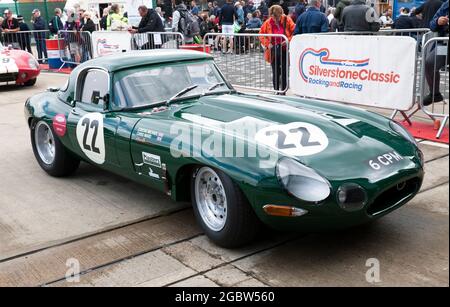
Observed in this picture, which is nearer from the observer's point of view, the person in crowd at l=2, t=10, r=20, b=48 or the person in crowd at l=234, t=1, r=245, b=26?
the person in crowd at l=2, t=10, r=20, b=48

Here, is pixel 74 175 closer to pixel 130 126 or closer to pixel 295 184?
pixel 130 126

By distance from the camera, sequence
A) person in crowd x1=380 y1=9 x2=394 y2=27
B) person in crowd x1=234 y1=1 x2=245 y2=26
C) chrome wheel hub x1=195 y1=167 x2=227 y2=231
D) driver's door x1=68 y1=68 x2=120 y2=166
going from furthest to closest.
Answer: person in crowd x1=380 y1=9 x2=394 y2=27
person in crowd x1=234 y1=1 x2=245 y2=26
driver's door x1=68 y1=68 x2=120 y2=166
chrome wheel hub x1=195 y1=167 x2=227 y2=231

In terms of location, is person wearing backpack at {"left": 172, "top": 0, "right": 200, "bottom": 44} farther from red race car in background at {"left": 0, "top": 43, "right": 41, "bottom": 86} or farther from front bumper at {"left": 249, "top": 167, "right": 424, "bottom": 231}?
front bumper at {"left": 249, "top": 167, "right": 424, "bottom": 231}

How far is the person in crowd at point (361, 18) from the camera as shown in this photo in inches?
Result: 358

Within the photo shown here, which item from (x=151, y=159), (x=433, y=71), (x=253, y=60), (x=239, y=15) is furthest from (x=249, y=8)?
(x=151, y=159)

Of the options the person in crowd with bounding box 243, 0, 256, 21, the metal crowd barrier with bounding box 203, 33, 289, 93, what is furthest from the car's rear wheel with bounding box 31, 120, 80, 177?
the person in crowd with bounding box 243, 0, 256, 21

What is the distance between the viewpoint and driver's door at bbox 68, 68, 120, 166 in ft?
15.3

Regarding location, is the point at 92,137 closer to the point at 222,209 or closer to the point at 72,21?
the point at 222,209

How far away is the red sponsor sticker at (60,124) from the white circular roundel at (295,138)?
2383mm

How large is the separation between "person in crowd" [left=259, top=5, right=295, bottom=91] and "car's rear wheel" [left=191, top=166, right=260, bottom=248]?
550cm

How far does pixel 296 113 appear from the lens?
4195mm

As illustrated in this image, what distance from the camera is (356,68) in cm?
737

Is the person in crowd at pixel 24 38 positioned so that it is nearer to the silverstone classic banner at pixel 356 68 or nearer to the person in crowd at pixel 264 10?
the person in crowd at pixel 264 10

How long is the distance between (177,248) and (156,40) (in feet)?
31.4
